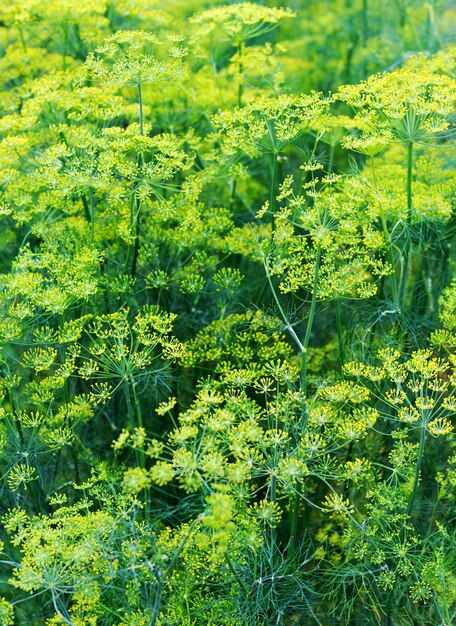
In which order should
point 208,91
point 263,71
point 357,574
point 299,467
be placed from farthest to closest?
point 208,91, point 263,71, point 357,574, point 299,467

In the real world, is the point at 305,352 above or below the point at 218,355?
above

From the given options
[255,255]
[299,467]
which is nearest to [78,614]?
[299,467]

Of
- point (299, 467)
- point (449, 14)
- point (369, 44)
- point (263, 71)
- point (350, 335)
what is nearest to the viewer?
point (299, 467)

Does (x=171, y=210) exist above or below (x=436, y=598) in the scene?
above

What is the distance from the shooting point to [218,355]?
4.33 meters

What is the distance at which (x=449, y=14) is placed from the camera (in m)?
7.30

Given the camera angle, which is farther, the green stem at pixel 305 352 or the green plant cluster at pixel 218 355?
the green stem at pixel 305 352

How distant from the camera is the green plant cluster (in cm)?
351

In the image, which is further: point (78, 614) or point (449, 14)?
point (449, 14)

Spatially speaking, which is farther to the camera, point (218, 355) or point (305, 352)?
point (218, 355)

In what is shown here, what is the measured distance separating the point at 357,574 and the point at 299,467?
877 mm

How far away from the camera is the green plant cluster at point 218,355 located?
11.5 ft

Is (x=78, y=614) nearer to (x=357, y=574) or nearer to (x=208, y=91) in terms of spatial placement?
(x=357, y=574)

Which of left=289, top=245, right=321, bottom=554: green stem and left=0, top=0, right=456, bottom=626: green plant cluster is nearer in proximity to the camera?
left=0, top=0, right=456, bottom=626: green plant cluster
